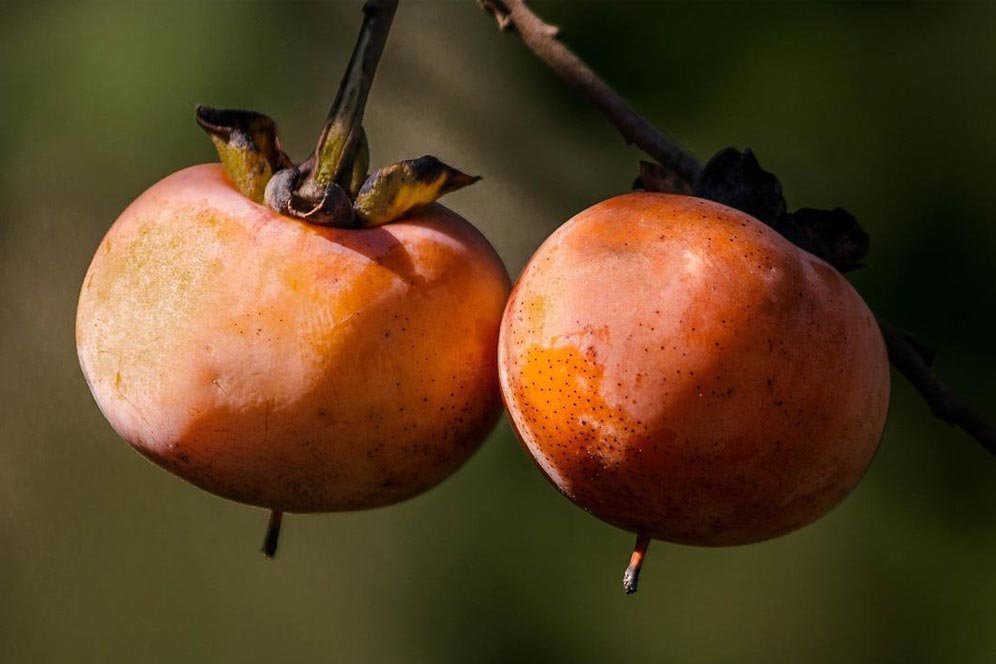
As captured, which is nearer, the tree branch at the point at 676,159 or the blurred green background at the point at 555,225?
the tree branch at the point at 676,159

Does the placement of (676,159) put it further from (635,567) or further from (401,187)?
(635,567)

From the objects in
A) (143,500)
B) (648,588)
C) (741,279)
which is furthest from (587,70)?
(143,500)

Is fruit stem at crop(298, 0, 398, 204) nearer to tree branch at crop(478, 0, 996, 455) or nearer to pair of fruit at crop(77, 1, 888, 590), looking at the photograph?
pair of fruit at crop(77, 1, 888, 590)

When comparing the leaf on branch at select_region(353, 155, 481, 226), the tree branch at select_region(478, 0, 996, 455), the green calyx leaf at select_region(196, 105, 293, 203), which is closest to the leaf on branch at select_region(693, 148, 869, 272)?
the tree branch at select_region(478, 0, 996, 455)

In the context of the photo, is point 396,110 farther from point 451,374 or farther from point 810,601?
point 451,374

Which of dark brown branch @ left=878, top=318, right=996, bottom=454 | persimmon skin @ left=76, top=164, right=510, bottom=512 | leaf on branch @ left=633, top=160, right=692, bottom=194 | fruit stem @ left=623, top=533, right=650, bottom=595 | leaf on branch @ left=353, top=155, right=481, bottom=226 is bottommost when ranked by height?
fruit stem @ left=623, top=533, right=650, bottom=595

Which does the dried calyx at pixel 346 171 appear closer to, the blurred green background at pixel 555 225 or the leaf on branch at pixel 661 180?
the leaf on branch at pixel 661 180

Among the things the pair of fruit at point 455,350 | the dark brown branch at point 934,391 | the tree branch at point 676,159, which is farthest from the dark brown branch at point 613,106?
the dark brown branch at point 934,391

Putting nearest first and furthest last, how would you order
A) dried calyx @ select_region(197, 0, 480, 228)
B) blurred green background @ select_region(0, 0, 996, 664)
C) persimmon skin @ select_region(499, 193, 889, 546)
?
1. persimmon skin @ select_region(499, 193, 889, 546)
2. dried calyx @ select_region(197, 0, 480, 228)
3. blurred green background @ select_region(0, 0, 996, 664)

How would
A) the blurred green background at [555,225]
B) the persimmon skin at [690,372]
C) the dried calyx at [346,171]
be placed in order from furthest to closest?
the blurred green background at [555,225] < the dried calyx at [346,171] < the persimmon skin at [690,372]
